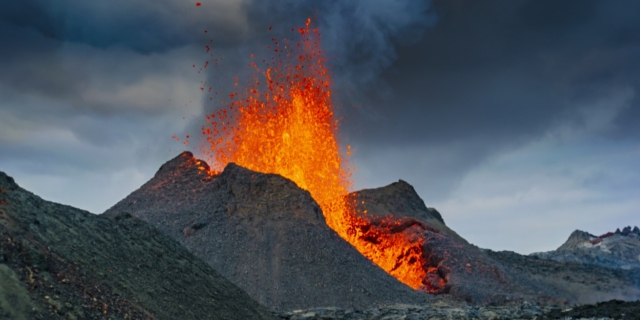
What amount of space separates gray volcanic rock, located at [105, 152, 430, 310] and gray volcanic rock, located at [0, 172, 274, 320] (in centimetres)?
853

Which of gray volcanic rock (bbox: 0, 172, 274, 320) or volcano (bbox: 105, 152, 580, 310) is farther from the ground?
volcano (bbox: 105, 152, 580, 310)

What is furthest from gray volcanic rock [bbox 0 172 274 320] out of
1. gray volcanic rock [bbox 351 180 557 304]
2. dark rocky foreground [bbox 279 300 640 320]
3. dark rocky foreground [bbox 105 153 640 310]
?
gray volcanic rock [bbox 351 180 557 304]

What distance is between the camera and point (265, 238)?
31.2 metres

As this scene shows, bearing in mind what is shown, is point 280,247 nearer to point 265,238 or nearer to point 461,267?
point 265,238

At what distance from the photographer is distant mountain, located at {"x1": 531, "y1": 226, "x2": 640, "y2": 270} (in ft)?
206

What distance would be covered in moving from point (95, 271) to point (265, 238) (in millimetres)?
16753

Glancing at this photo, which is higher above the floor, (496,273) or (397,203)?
(397,203)

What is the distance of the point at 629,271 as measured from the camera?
53.1m

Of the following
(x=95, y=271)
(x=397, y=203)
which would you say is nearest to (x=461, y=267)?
(x=397, y=203)

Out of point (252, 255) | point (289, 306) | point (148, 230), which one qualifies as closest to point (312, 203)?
point (252, 255)

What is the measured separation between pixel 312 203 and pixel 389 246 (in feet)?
30.8

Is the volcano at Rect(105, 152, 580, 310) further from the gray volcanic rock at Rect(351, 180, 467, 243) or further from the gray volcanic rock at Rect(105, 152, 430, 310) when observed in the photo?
the gray volcanic rock at Rect(351, 180, 467, 243)

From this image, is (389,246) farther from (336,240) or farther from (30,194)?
(30,194)

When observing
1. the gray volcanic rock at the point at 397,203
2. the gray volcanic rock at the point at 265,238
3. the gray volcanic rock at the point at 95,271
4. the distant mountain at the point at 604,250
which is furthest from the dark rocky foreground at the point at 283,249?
the distant mountain at the point at 604,250
